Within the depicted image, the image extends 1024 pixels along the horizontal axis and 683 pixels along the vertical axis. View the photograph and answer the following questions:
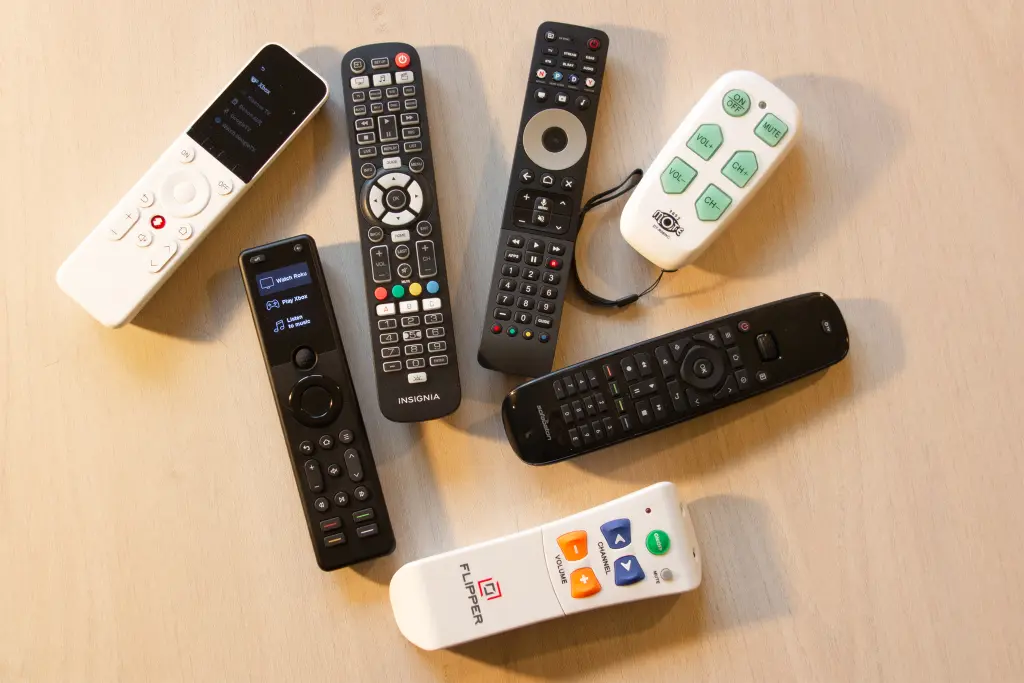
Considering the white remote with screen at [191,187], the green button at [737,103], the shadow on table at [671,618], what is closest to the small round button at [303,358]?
the white remote with screen at [191,187]

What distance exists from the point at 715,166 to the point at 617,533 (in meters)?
0.25

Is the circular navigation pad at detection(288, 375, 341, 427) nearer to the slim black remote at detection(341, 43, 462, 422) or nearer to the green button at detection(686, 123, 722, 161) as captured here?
the slim black remote at detection(341, 43, 462, 422)

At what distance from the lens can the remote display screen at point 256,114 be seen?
0.61 meters

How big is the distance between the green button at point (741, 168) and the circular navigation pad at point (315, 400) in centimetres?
29

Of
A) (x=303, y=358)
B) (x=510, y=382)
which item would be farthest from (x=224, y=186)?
(x=510, y=382)

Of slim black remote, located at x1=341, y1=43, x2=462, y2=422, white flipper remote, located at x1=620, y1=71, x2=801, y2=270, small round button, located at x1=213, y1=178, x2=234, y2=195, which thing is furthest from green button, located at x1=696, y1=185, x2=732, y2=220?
small round button, located at x1=213, y1=178, x2=234, y2=195

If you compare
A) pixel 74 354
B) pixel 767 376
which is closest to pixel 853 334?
pixel 767 376

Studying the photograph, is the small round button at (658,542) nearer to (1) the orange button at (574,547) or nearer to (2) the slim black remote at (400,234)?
(1) the orange button at (574,547)

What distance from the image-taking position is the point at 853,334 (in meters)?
0.63

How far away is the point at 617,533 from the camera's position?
585 mm

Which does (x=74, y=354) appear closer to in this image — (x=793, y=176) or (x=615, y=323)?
(x=615, y=323)

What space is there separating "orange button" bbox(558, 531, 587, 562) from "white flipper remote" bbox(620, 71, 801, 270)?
0.19 meters

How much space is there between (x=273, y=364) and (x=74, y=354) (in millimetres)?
142

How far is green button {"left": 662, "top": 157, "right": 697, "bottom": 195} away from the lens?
608mm
